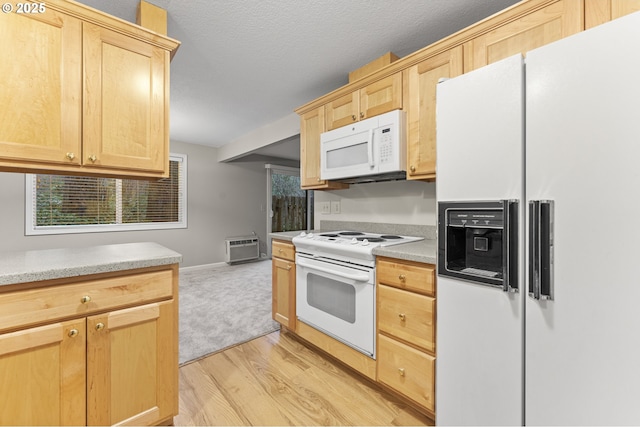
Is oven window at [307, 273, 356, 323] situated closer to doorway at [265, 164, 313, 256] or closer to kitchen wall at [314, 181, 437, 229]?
kitchen wall at [314, 181, 437, 229]

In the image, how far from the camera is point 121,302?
1.28m

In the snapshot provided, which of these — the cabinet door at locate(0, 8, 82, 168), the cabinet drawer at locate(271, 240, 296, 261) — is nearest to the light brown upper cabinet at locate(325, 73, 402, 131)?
the cabinet drawer at locate(271, 240, 296, 261)

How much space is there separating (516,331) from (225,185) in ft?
16.9

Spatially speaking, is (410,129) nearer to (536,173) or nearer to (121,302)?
(536,173)

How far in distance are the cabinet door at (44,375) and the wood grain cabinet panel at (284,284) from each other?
1.40 meters

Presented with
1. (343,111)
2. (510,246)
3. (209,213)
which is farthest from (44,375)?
(209,213)

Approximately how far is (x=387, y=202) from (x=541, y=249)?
1.50 metres

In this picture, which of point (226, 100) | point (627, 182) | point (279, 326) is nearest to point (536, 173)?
point (627, 182)

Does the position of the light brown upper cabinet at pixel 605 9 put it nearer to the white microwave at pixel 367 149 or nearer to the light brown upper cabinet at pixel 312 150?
the white microwave at pixel 367 149

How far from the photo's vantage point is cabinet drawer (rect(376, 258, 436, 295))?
4.71 feet

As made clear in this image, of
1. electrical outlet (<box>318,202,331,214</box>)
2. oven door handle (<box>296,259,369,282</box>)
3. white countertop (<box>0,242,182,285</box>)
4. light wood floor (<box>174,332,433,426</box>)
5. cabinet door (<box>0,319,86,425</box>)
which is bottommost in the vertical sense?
light wood floor (<box>174,332,433,426</box>)

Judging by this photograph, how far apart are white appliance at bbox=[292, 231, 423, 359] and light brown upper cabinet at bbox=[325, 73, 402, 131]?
0.99 m

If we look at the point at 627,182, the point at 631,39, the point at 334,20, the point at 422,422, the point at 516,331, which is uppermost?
the point at 334,20

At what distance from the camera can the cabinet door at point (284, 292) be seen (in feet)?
7.70
